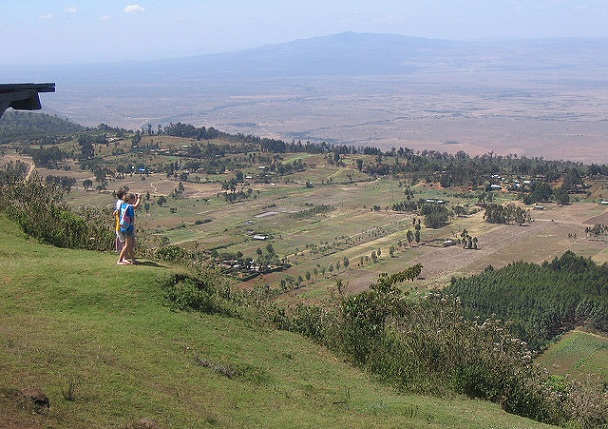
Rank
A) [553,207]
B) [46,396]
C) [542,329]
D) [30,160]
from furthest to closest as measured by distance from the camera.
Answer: [30,160] < [553,207] < [542,329] < [46,396]

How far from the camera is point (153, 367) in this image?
738 cm

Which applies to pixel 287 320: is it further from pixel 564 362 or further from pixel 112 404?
pixel 564 362

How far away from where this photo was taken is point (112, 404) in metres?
6.21

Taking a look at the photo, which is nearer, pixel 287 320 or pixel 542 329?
pixel 287 320

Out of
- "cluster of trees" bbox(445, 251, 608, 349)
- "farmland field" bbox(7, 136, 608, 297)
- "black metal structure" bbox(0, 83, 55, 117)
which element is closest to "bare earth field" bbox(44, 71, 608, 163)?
"farmland field" bbox(7, 136, 608, 297)

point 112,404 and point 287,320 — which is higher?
point 112,404

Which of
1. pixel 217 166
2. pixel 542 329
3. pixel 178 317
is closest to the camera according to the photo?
pixel 178 317

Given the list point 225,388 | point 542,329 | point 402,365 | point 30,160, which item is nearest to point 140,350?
point 225,388

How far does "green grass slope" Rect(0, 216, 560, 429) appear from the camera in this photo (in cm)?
627

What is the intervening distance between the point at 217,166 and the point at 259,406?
2985 inches

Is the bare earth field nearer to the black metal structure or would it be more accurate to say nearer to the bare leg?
the bare leg

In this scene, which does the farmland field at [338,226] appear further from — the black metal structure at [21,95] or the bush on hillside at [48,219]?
the black metal structure at [21,95]

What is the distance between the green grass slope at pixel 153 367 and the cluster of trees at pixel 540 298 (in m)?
19.4

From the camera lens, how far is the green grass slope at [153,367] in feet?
20.6
